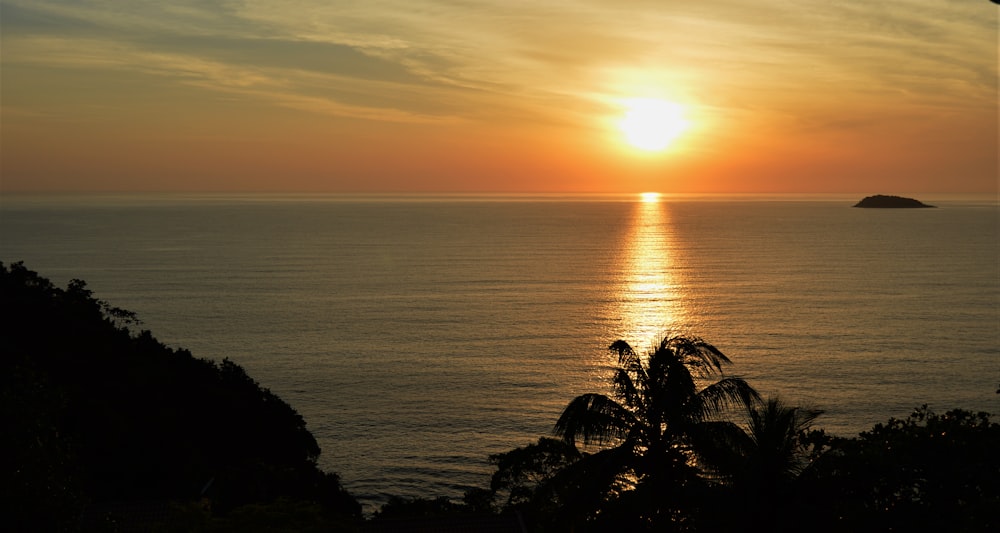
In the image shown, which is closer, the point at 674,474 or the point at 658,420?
the point at 674,474

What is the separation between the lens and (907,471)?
63.9ft

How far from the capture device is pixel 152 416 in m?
39.8

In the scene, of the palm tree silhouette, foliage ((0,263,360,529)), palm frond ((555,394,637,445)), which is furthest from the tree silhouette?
foliage ((0,263,360,529))

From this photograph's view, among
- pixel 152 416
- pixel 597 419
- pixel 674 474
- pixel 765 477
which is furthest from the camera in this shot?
pixel 152 416

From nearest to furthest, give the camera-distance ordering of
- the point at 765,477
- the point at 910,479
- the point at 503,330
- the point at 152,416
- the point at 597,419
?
the point at 765,477
the point at 910,479
the point at 597,419
the point at 152,416
the point at 503,330

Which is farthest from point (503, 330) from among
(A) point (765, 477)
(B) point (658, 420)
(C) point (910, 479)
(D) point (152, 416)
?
(A) point (765, 477)

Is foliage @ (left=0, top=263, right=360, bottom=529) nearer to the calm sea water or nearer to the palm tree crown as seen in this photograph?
the calm sea water

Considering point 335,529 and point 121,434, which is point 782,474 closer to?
point 335,529

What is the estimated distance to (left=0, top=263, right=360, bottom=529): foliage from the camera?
35094mm

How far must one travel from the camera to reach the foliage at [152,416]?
35094mm

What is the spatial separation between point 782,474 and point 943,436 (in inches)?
153

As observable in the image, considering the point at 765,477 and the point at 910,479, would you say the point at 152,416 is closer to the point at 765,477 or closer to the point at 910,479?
the point at 765,477

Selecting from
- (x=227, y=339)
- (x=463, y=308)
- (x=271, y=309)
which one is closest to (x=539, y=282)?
(x=463, y=308)

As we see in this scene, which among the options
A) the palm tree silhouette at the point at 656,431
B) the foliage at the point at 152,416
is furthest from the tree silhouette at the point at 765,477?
the foliage at the point at 152,416
